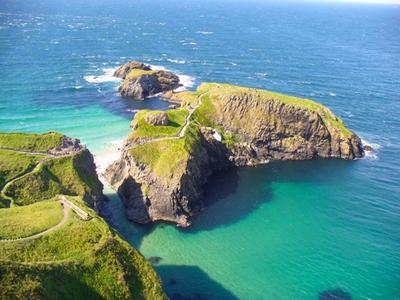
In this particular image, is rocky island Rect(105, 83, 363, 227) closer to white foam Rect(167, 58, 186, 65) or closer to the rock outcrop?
the rock outcrop

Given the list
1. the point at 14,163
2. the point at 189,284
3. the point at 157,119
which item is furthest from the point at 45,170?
the point at 189,284

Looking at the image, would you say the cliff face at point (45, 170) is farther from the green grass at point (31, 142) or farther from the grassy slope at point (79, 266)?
the grassy slope at point (79, 266)

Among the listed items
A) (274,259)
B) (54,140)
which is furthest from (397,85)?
(54,140)

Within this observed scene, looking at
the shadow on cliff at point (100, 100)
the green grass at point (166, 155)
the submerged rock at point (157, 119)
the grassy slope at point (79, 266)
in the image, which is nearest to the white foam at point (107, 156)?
the submerged rock at point (157, 119)

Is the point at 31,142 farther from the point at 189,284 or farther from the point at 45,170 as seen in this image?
the point at 189,284

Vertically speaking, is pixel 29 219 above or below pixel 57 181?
above

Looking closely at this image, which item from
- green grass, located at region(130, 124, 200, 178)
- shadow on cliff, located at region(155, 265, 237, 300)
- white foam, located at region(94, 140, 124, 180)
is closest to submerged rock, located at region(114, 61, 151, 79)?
white foam, located at region(94, 140, 124, 180)

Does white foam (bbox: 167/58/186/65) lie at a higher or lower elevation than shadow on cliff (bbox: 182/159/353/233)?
higher

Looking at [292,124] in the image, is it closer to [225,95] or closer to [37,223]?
[225,95]
